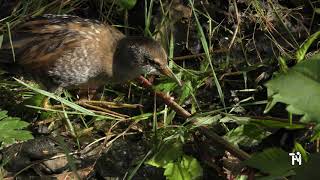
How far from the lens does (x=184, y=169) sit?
291 centimetres

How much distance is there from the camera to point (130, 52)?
3.59 meters

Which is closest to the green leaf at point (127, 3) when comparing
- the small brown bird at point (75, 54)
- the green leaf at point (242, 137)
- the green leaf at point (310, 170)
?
the small brown bird at point (75, 54)

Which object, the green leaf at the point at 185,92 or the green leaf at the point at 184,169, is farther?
the green leaf at the point at 185,92

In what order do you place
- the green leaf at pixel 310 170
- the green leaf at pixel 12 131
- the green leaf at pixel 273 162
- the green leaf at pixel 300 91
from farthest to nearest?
the green leaf at pixel 12 131, the green leaf at pixel 273 162, the green leaf at pixel 310 170, the green leaf at pixel 300 91

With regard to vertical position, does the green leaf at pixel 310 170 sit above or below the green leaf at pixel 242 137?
above

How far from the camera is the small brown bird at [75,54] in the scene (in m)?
3.46

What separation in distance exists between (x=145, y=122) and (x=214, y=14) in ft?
3.12

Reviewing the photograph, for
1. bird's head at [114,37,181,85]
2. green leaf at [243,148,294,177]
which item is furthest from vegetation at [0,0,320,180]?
green leaf at [243,148,294,177]

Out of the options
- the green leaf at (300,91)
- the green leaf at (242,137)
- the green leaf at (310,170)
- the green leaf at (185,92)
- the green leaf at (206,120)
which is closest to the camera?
the green leaf at (300,91)

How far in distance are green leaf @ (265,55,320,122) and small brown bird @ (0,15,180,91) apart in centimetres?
A: 170

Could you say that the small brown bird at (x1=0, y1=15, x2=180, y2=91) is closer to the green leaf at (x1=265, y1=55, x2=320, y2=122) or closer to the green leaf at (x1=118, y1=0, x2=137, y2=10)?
the green leaf at (x1=118, y1=0, x2=137, y2=10)

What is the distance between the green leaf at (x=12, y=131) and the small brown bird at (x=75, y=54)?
2.10 feet

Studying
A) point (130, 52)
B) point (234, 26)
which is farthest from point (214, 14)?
point (130, 52)

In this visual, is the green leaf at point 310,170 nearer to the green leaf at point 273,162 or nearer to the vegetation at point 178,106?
the green leaf at point 273,162
